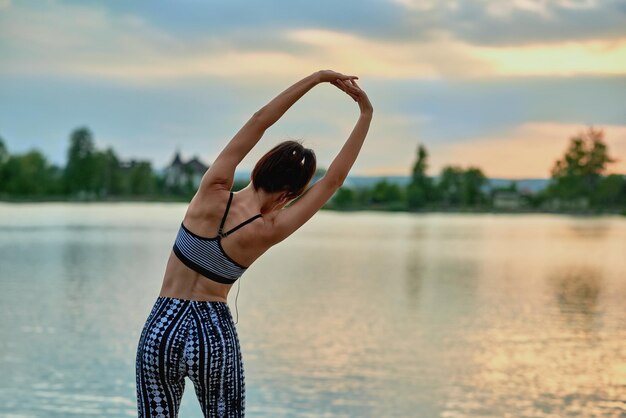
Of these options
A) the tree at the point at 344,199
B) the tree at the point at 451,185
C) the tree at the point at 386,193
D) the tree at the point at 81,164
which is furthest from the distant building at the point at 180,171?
the tree at the point at 451,185

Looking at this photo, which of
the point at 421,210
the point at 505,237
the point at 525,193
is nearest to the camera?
the point at 505,237

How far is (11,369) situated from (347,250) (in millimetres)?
36073

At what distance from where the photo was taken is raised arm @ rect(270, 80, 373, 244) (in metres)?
3.05

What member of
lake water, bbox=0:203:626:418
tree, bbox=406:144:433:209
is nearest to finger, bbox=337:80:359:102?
lake water, bbox=0:203:626:418

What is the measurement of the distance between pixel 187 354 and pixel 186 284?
227mm

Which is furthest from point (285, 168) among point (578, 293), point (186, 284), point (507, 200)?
point (507, 200)

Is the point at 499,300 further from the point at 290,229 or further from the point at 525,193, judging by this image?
the point at 525,193

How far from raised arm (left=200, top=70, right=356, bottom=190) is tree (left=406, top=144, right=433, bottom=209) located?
145707 mm

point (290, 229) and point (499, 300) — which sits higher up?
point (290, 229)

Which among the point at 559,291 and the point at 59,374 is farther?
the point at 559,291

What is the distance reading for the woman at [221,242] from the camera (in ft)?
10.00

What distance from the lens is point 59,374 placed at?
13164 millimetres

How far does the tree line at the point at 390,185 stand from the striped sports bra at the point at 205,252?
438 ft

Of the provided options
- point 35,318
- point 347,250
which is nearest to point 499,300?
point 35,318
